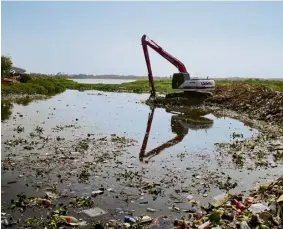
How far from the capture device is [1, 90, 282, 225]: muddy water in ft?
24.1

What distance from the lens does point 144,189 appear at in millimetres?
7801

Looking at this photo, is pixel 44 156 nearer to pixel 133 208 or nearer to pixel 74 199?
pixel 74 199

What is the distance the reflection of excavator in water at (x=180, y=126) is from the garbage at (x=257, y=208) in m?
4.97

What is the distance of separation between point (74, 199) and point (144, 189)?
1713mm

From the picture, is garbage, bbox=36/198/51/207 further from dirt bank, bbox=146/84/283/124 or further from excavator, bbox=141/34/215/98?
excavator, bbox=141/34/215/98

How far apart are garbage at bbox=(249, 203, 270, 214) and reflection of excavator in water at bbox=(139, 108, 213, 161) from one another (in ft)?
16.3

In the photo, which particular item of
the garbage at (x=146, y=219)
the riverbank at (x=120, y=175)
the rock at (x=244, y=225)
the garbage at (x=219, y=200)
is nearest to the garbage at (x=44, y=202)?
the riverbank at (x=120, y=175)

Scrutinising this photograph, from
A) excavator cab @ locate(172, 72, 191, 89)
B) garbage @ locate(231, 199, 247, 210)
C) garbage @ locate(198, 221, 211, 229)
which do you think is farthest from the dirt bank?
garbage @ locate(198, 221, 211, 229)

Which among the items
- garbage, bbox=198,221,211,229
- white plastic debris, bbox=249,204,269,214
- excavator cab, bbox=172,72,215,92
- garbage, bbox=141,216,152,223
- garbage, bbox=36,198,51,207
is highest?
excavator cab, bbox=172,72,215,92

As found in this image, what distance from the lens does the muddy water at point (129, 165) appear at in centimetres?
734

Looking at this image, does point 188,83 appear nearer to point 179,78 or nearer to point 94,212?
point 179,78

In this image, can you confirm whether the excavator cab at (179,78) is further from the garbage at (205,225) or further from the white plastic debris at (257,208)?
the garbage at (205,225)

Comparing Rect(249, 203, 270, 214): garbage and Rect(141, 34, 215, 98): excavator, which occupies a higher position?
Rect(141, 34, 215, 98): excavator

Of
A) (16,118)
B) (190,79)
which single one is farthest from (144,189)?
(190,79)
